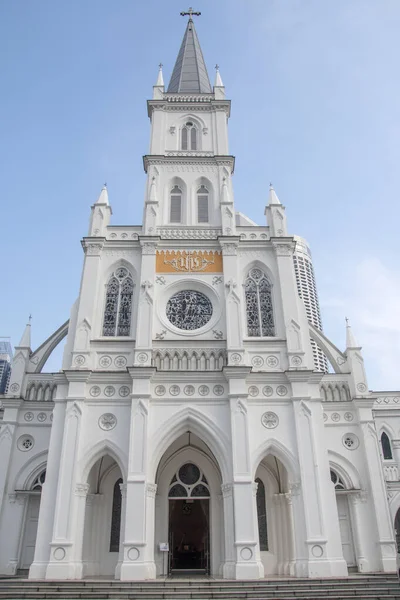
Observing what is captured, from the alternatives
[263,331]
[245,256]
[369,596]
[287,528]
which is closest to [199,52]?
[245,256]

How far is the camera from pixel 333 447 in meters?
21.2

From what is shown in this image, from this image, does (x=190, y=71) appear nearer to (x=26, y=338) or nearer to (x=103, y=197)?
(x=103, y=197)

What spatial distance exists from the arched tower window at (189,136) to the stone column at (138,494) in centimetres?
1385

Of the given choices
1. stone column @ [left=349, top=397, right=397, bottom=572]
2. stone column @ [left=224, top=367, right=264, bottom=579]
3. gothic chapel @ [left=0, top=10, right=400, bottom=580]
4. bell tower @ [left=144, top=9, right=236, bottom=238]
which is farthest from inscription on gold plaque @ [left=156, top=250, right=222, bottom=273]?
stone column @ [left=349, top=397, right=397, bottom=572]

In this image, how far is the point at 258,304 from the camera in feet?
73.0

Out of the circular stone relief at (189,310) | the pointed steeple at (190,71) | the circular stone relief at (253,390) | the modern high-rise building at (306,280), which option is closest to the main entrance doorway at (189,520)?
the circular stone relief at (253,390)

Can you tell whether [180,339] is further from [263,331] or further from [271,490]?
[271,490]

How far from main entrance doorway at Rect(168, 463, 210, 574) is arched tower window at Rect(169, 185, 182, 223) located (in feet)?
39.2

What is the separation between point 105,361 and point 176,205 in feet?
30.7

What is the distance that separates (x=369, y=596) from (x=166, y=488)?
30.1ft

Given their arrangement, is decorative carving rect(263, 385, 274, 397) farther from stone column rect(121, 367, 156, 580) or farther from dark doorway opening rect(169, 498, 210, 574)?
dark doorway opening rect(169, 498, 210, 574)

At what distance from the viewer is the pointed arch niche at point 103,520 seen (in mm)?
19031

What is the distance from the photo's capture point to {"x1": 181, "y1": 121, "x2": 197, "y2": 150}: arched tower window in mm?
27281

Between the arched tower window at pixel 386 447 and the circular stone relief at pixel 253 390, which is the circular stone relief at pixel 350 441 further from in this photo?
the arched tower window at pixel 386 447
